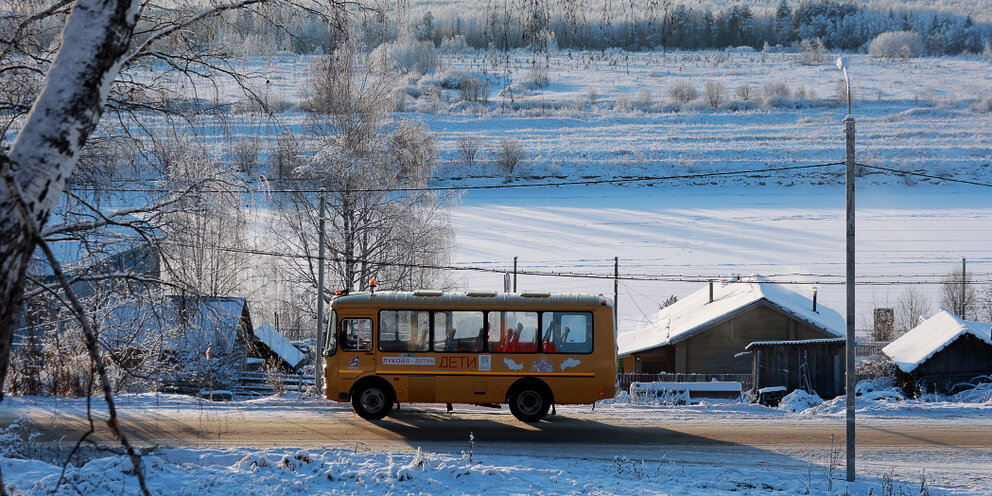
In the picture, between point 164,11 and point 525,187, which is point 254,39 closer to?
point 164,11

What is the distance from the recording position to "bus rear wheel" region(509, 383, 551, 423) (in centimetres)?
1769

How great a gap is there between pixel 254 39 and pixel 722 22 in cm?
733

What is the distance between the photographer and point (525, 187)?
7594cm

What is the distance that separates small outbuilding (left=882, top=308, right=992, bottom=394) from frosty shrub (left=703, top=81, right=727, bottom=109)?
307 ft

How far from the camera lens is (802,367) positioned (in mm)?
30016

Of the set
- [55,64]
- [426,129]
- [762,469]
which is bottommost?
[762,469]

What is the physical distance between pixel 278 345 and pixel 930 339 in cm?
2475

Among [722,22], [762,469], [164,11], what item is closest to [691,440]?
[762,469]

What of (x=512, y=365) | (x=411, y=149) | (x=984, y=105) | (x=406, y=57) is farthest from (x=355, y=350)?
(x=984, y=105)

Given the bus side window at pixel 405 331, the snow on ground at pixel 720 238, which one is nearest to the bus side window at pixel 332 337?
the bus side window at pixel 405 331

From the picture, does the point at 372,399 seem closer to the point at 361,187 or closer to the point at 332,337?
the point at 332,337

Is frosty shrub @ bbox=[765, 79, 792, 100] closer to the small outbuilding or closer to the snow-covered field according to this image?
the snow-covered field

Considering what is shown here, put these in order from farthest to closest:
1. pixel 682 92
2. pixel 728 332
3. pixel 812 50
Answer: pixel 682 92 → pixel 812 50 → pixel 728 332

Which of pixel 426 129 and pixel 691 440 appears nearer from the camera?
pixel 691 440
